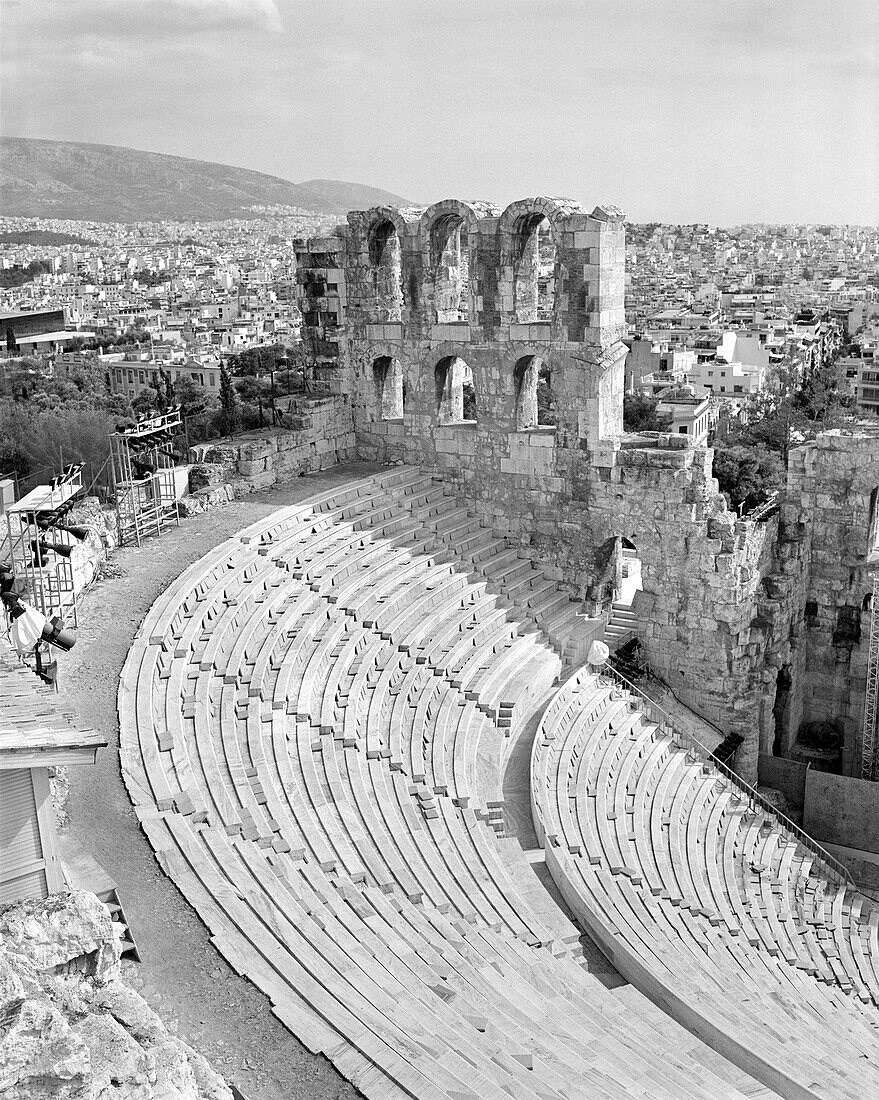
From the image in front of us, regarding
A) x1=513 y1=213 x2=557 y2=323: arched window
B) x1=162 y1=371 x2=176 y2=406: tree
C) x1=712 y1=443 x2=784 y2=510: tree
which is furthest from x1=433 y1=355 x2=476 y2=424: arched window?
x1=712 y1=443 x2=784 y2=510: tree

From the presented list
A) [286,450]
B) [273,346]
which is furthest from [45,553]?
[273,346]

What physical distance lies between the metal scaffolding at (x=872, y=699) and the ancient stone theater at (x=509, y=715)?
27.8 inches

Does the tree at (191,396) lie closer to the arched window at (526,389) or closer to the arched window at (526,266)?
the arched window at (526,389)

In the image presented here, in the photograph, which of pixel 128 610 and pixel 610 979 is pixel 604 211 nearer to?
pixel 128 610

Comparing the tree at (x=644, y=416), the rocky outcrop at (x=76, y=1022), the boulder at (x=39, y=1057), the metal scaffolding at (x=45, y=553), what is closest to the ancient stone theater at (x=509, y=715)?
the metal scaffolding at (x=45, y=553)

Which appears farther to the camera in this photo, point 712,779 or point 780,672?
point 780,672

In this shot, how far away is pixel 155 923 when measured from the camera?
375 inches

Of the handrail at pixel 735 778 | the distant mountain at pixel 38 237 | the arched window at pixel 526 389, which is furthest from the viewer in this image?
the distant mountain at pixel 38 237

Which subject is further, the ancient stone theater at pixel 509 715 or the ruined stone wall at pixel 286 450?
the ruined stone wall at pixel 286 450

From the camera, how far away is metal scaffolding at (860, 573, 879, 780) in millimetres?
20734

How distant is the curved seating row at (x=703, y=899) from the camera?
10.7m

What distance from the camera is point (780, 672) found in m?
22.0

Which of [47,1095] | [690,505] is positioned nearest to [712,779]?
[690,505]

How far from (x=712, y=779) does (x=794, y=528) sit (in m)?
6.31
